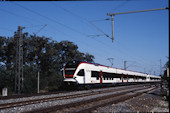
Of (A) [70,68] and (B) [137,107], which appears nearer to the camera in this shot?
(B) [137,107]

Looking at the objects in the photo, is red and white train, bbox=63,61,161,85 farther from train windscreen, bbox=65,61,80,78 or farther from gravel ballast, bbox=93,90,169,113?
gravel ballast, bbox=93,90,169,113

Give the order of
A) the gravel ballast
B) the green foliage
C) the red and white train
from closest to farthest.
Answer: the gravel ballast → the red and white train → the green foliage

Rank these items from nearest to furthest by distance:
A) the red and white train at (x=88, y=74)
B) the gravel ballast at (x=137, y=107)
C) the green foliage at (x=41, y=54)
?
the gravel ballast at (x=137, y=107), the red and white train at (x=88, y=74), the green foliage at (x=41, y=54)

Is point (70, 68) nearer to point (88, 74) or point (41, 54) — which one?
point (88, 74)

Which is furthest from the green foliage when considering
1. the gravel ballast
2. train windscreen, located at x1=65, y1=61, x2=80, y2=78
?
the gravel ballast

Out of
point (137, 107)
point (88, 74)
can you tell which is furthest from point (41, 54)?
point (137, 107)

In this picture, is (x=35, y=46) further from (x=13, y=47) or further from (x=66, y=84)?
(x=66, y=84)

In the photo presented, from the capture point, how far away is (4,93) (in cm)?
1934

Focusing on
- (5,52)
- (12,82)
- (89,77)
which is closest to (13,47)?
(5,52)

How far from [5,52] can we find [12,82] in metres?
21.9

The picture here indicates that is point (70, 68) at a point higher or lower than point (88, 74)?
higher

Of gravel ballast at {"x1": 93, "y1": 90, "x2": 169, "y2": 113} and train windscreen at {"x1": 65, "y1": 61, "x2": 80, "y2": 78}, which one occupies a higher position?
train windscreen at {"x1": 65, "y1": 61, "x2": 80, "y2": 78}

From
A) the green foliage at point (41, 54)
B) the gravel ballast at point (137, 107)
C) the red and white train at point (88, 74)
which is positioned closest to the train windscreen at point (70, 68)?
the red and white train at point (88, 74)

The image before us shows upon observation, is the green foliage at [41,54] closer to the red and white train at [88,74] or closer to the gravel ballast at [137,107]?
the red and white train at [88,74]
